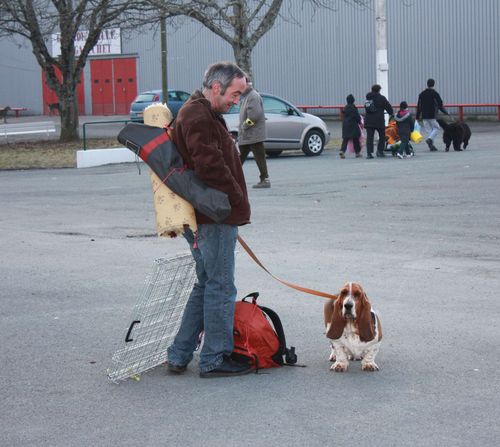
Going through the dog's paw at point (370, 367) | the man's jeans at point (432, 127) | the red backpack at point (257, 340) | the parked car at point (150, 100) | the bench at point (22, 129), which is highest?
the parked car at point (150, 100)

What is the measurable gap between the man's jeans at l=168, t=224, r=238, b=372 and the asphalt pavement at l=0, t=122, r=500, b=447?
159 mm

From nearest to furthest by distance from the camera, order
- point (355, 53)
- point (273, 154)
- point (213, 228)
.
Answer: point (213, 228) < point (273, 154) < point (355, 53)

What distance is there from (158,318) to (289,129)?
18.7m

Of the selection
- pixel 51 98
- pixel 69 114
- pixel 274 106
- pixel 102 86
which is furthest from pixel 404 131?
pixel 51 98

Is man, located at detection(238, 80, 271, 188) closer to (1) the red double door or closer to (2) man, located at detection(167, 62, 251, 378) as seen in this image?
(2) man, located at detection(167, 62, 251, 378)

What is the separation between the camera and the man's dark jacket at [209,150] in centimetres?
545

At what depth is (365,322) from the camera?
5750mm

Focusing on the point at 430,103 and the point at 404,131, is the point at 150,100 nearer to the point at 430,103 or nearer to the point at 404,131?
the point at 430,103

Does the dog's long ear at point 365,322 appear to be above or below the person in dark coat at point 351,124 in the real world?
below

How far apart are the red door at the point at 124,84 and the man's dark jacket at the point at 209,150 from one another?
5090 centimetres

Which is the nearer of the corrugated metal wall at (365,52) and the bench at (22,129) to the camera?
the bench at (22,129)

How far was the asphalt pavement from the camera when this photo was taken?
499 centimetres

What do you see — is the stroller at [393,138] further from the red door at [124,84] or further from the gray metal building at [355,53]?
the red door at [124,84]

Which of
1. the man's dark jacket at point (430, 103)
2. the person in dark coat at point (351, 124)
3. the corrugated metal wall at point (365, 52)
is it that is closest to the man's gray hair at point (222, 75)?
the person in dark coat at point (351, 124)
